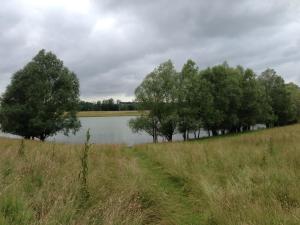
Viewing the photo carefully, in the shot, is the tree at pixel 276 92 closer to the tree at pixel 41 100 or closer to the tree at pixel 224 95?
the tree at pixel 224 95

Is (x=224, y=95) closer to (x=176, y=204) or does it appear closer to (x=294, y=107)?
(x=294, y=107)

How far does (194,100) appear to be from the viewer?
130 ft

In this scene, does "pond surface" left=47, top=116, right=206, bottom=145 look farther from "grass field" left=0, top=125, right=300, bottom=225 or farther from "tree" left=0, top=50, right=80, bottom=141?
"grass field" left=0, top=125, right=300, bottom=225

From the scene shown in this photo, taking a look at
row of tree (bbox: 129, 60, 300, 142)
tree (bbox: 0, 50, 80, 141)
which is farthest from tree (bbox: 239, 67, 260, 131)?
tree (bbox: 0, 50, 80, 141)

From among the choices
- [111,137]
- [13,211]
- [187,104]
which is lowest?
[111,137]

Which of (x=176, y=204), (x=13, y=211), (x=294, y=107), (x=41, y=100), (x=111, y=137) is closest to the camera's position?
(x=13, y=211)

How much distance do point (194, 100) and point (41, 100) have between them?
57.0 ft

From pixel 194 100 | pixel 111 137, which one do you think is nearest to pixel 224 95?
pixel 194 100

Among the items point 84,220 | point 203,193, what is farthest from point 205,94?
point 84,220

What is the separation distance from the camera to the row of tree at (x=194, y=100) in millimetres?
38938

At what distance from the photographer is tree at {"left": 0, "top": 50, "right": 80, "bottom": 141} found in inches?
1340

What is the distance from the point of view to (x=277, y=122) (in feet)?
190

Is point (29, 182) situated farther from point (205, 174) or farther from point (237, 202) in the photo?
point (205, 174)

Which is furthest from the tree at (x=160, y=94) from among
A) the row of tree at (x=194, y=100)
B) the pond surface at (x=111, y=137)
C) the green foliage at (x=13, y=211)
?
the green foliage at (x=13, y=211)
